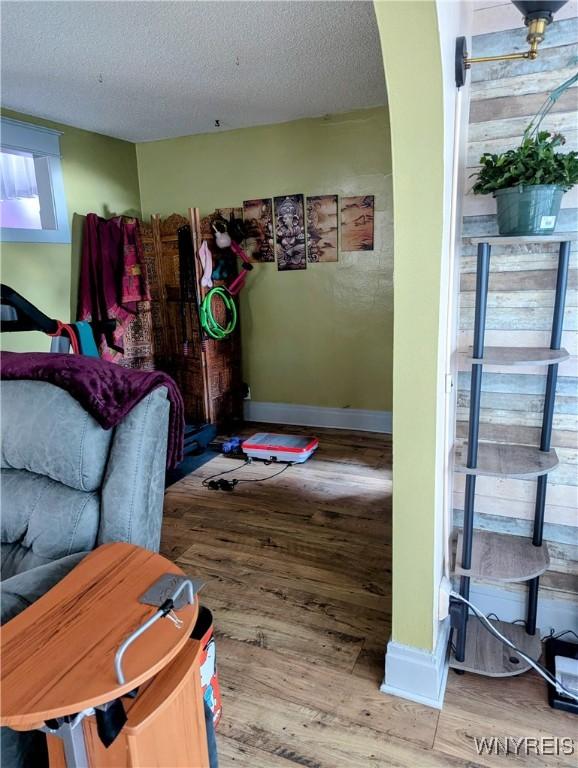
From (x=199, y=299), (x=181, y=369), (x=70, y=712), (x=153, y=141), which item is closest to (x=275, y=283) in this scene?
(x=199, y=299)

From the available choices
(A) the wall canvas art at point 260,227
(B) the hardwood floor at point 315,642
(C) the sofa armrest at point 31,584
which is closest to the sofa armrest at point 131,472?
(C) the sofa armrest at point 31,584

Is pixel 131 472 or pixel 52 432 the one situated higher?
pixel 52 432

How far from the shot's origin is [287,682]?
171cm

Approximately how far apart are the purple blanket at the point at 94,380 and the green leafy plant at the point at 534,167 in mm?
1179

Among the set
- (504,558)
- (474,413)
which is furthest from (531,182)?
(504,558)

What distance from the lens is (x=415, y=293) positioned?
140 cm

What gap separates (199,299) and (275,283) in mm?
698

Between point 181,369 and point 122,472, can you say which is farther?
point 181,369

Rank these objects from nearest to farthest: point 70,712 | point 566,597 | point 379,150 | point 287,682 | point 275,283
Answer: point 70,712 < point 287,682 < point 566,597 < point 379,150 < point 275,283

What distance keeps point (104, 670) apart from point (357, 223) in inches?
138

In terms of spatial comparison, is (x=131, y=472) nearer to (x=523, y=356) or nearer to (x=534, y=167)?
(x=523, y=356)

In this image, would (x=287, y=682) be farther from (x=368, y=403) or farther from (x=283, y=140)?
(x=283, y=140)

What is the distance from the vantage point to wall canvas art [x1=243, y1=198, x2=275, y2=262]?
13.4ft

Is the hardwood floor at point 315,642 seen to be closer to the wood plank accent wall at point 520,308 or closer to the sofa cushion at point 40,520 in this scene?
the wood plank accent wall at point 520,308
